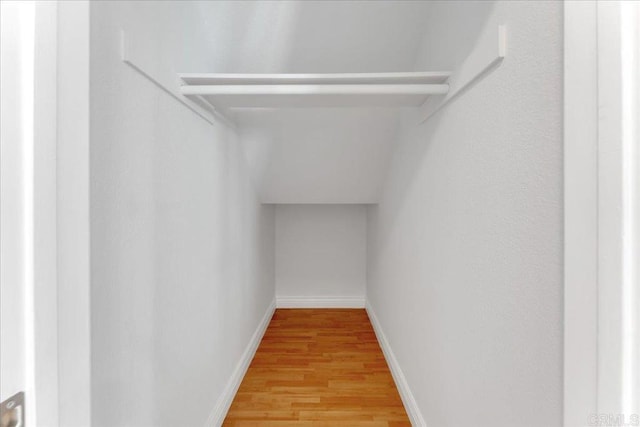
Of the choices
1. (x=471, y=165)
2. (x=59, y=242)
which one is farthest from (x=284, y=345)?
(x=59, y=242)

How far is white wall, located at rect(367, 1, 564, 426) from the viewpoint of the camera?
30.5 inches

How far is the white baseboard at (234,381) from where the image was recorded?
180 centimetres

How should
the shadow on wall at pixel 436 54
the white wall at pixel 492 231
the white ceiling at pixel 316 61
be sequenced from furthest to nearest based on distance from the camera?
1. the white ceiling at pixel 316 61
2. the shadow on wall at pixel 436 54
3. the white wall at pixel 492 231

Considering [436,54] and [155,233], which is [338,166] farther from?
[155,233]

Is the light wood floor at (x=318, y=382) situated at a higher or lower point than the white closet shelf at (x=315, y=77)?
lower

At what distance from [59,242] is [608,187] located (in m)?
0.96

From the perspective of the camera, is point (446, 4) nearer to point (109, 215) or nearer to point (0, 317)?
point (109, 215)

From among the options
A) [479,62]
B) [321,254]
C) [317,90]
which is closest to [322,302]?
[321,254]

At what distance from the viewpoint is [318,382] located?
229 centimetres

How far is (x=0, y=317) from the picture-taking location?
0.53 metres

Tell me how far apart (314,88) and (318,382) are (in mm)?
1778

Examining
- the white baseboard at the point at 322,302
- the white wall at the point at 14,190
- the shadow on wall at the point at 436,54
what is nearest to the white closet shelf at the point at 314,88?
the shadow on wall at the point at 436,54

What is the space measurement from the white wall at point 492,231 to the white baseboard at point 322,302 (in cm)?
205

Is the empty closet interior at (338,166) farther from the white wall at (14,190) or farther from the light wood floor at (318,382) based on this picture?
the white wall at (14,190)
